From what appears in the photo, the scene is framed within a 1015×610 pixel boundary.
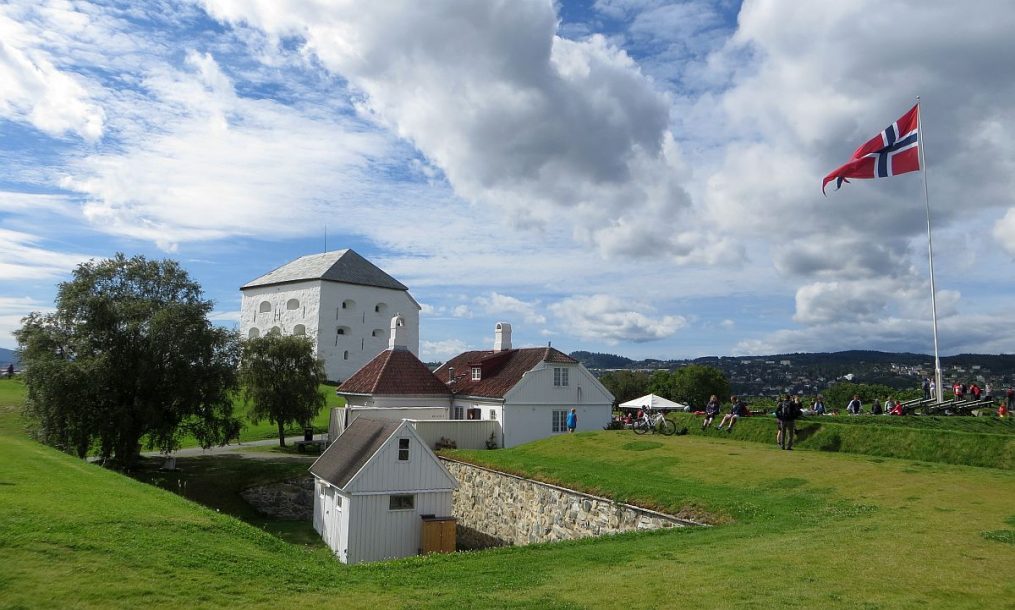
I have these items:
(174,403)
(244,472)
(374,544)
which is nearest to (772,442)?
(374,544)

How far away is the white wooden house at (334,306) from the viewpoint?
7931 centimetres

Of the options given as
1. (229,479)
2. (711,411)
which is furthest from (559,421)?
(229,479)

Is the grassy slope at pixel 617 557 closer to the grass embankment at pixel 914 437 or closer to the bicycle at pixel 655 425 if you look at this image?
the grass embankment at pixel 914 437

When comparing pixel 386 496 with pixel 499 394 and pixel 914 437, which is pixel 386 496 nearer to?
pixel 499 394

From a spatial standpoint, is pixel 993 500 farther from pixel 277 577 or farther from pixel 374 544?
pixel 374 544

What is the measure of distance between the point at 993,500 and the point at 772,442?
11042mm

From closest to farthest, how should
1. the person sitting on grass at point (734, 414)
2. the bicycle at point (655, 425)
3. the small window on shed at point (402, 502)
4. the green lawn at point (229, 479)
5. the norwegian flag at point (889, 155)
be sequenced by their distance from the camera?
the small window on shed at point (402, 502) → the norwegian flag at point (889, 155) → the person sitting on grass at point (734, 414) → the green lawn at point (229, 479) → the bicycle at point (655, 425)

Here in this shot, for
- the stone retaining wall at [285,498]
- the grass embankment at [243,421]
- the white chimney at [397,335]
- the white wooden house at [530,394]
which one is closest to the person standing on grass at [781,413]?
the white wooden house at [530,394]

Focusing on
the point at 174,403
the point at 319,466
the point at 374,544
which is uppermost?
the point at 174,403

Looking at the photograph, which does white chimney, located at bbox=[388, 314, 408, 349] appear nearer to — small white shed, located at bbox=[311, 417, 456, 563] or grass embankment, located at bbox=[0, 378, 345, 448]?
grass embankment, located at bbox=[0, 378, 345, 448]

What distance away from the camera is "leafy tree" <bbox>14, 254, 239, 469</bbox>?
29375 millimetres

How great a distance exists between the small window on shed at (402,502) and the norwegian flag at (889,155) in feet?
60.5

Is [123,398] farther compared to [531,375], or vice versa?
[531,375]

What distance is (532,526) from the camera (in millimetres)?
20984
